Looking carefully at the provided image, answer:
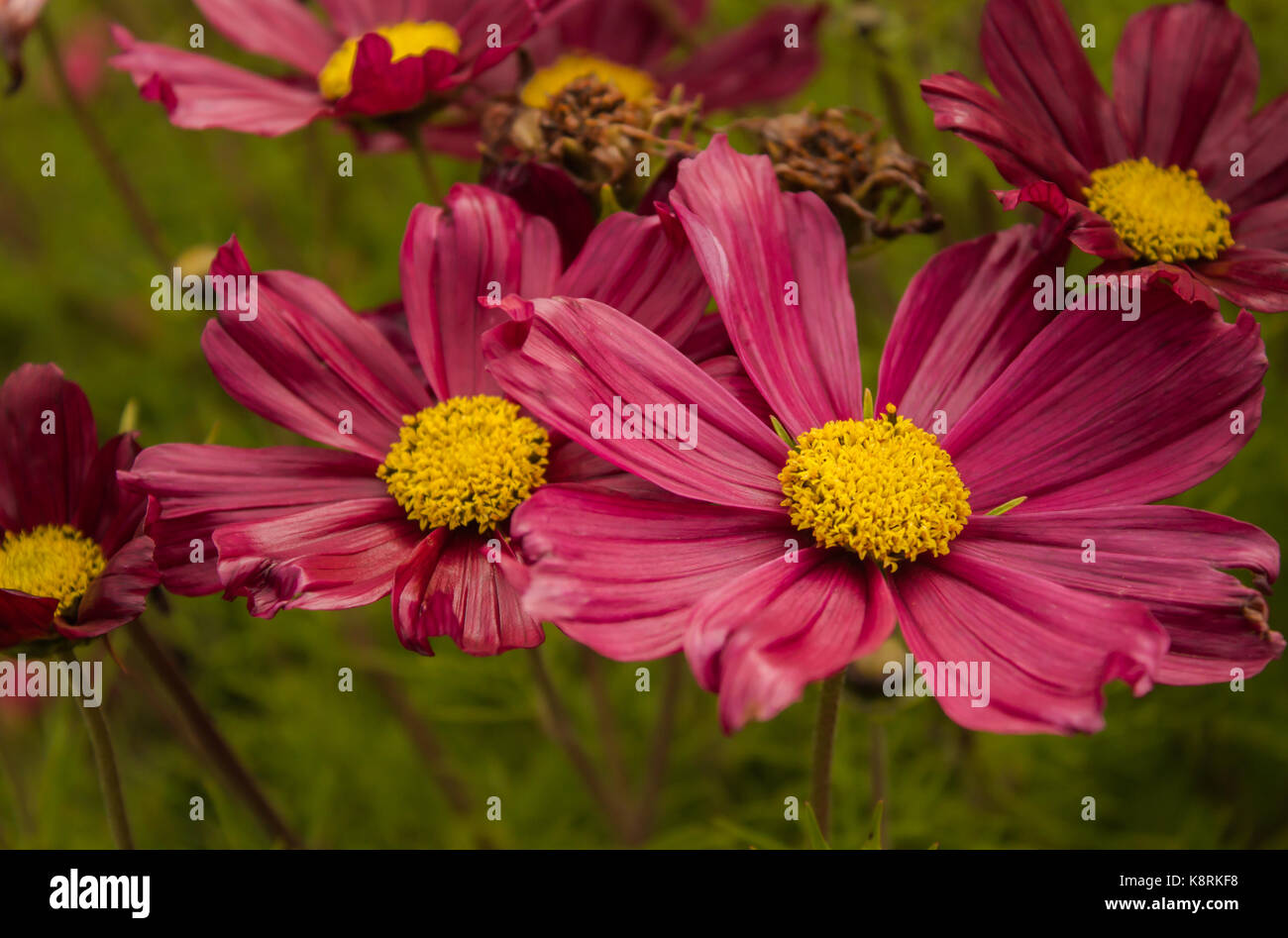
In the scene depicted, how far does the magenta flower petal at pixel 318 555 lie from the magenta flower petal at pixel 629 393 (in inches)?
5.6

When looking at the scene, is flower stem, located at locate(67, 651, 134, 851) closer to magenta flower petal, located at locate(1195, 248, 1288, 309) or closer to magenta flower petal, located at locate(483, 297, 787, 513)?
magenta flower petal, located at locate(483, 297, 787, 513)

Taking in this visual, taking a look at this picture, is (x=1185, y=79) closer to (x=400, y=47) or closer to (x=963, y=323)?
(x=963, y=323)

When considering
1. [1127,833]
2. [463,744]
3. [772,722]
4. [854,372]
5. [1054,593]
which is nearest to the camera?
[1054,593]

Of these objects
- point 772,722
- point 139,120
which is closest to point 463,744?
point 772,722

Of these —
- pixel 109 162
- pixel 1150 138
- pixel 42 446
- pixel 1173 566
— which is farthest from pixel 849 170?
pixel 109 162

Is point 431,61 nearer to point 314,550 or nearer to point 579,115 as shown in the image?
point 579,115

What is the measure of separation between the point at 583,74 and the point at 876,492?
1.64 ft

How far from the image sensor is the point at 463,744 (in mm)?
1535

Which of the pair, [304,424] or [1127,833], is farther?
[1127,833]

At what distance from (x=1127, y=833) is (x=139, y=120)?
1.87 m

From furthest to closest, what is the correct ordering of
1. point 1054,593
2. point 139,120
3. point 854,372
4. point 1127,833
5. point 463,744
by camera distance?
point 139,120, point 463,744, point 1127,833, point 854,372, point 1054,593

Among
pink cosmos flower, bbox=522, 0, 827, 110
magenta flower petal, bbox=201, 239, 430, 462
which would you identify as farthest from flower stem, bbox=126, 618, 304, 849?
pink cosmos flower, bbox=522, 0, 827, 110

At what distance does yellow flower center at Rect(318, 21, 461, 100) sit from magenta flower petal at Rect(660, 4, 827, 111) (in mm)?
265

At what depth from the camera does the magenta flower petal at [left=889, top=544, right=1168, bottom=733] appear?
52cm
